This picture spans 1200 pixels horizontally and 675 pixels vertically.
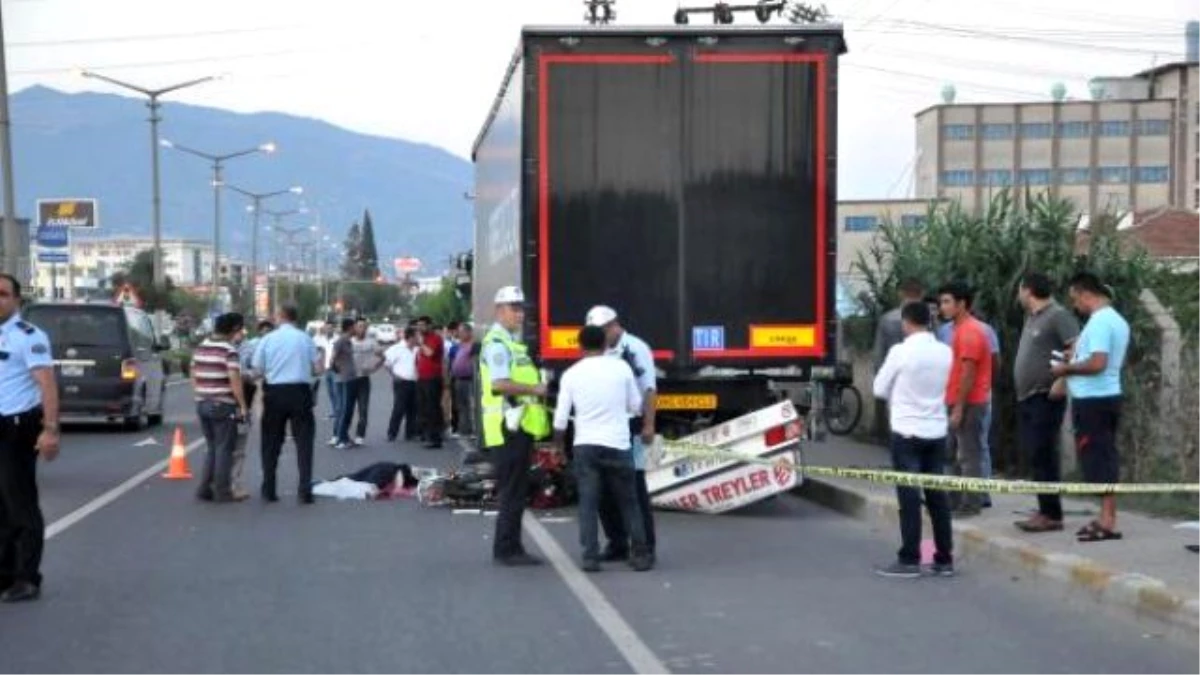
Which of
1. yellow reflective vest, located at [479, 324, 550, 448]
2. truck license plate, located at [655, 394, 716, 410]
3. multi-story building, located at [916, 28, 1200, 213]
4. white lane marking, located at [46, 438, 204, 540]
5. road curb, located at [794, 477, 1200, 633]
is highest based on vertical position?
multi-story building, located at [916, 28, 1200, 213]

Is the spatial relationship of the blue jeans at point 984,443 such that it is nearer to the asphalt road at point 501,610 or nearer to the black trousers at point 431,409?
the asphalt road at point 501,610

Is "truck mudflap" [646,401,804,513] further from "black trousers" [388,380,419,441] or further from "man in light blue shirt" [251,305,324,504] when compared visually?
"black trousers" [388,380,419,441]

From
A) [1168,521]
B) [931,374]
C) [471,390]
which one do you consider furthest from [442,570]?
[471,390]

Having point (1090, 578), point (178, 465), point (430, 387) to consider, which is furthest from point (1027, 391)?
point (430, 387)

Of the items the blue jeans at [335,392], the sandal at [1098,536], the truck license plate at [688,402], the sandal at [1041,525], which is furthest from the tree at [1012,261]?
the blue jeans at [335,392]

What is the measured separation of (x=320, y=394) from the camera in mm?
36500

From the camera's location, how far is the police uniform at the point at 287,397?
14.1m

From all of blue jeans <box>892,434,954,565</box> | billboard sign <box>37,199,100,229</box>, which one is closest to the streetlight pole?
billboard sign <box>37,199,100,229</box>

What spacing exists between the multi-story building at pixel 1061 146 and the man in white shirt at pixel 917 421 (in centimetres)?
6972

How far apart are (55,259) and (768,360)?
2455 centimetres

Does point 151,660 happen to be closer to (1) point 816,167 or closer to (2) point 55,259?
(1) point 816,167

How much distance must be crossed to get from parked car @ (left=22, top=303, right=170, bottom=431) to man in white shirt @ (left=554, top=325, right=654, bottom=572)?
14.7m

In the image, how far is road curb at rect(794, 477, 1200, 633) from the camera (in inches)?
322

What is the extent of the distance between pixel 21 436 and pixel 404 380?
1325 centimetres
